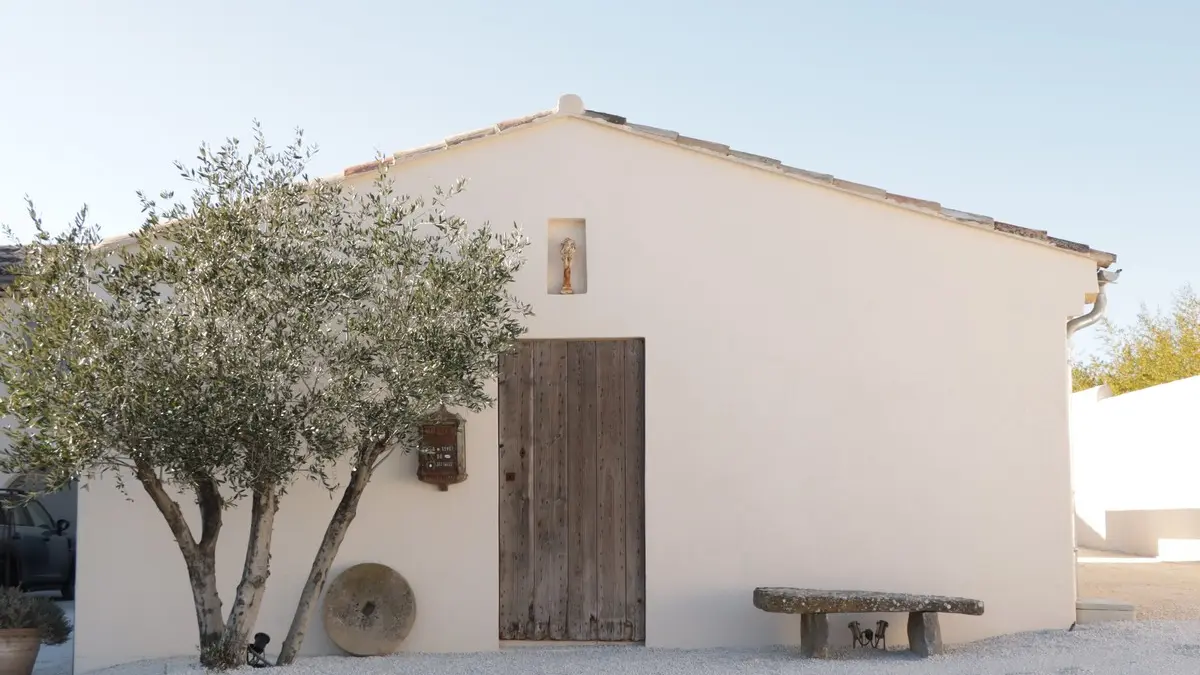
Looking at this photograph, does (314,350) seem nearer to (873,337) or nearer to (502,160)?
(502,160)

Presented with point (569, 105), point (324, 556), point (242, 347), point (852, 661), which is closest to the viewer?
point (242, 347)

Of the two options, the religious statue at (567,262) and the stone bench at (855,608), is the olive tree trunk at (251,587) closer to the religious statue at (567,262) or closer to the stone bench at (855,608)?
the religious statue at (567,262)

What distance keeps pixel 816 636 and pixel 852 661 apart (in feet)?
1.06

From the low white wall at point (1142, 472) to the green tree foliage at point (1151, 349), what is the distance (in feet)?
19.8

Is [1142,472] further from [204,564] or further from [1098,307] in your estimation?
[204,564]

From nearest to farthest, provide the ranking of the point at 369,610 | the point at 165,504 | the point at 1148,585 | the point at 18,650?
the point at 165,504
the point at 18,650
the point at 369,610
the point at 1148,585

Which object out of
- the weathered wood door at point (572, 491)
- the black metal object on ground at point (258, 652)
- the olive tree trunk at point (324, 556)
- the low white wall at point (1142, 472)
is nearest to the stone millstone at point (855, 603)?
Result: the weathered wood door at point (572, 491)

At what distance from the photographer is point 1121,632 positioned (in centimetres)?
852

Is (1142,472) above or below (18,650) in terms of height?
above

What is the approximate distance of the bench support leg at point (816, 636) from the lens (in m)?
8.12

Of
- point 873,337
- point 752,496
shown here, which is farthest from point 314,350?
point 873,337

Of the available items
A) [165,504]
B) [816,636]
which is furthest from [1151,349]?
[165,504]

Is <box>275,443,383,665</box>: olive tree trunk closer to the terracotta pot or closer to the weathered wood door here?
the weathered wood door

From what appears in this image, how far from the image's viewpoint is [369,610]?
8.62m
